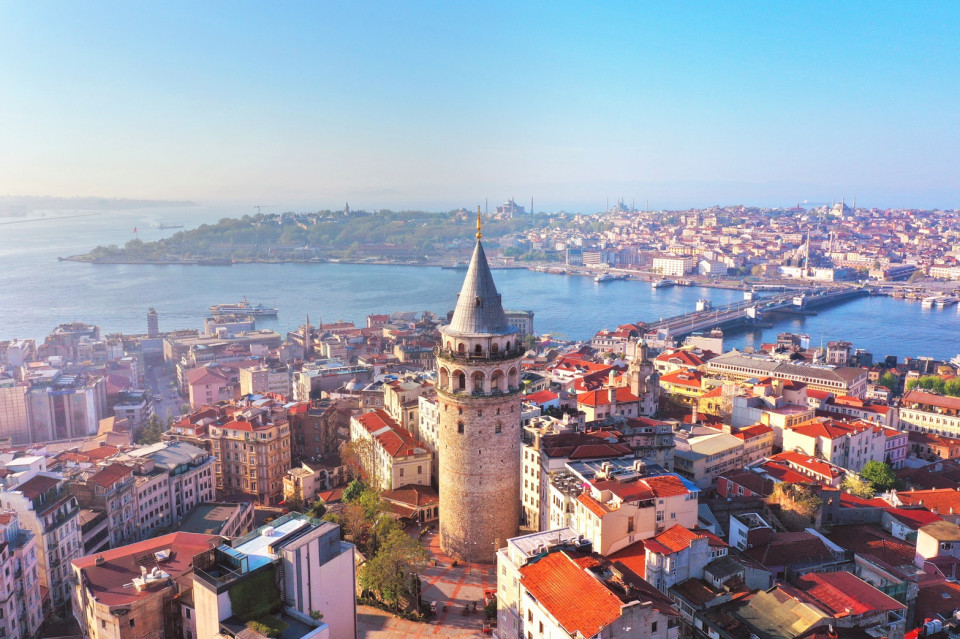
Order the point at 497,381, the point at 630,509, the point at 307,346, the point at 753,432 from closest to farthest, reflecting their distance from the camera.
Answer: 1. the point at 630,509
2. the point at 497,381
3. the point at 753,432
4. the point at 307,346

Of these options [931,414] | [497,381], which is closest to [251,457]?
[497,381]

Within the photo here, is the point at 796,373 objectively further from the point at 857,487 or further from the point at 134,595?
the point at 134,595

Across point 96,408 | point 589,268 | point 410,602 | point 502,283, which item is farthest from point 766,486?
point 589,268

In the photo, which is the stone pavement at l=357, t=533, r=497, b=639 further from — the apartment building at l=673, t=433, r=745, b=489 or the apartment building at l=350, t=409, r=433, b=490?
the apartment building at l=673, t=433, r=745, b=489

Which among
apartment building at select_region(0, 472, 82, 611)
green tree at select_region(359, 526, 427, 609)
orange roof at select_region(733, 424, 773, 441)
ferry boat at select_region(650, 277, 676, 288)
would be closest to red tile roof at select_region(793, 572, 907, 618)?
green tree at select_region(359, 526, 427, 609)

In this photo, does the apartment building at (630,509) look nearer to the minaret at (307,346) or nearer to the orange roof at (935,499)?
the orange roof at (935,499)
